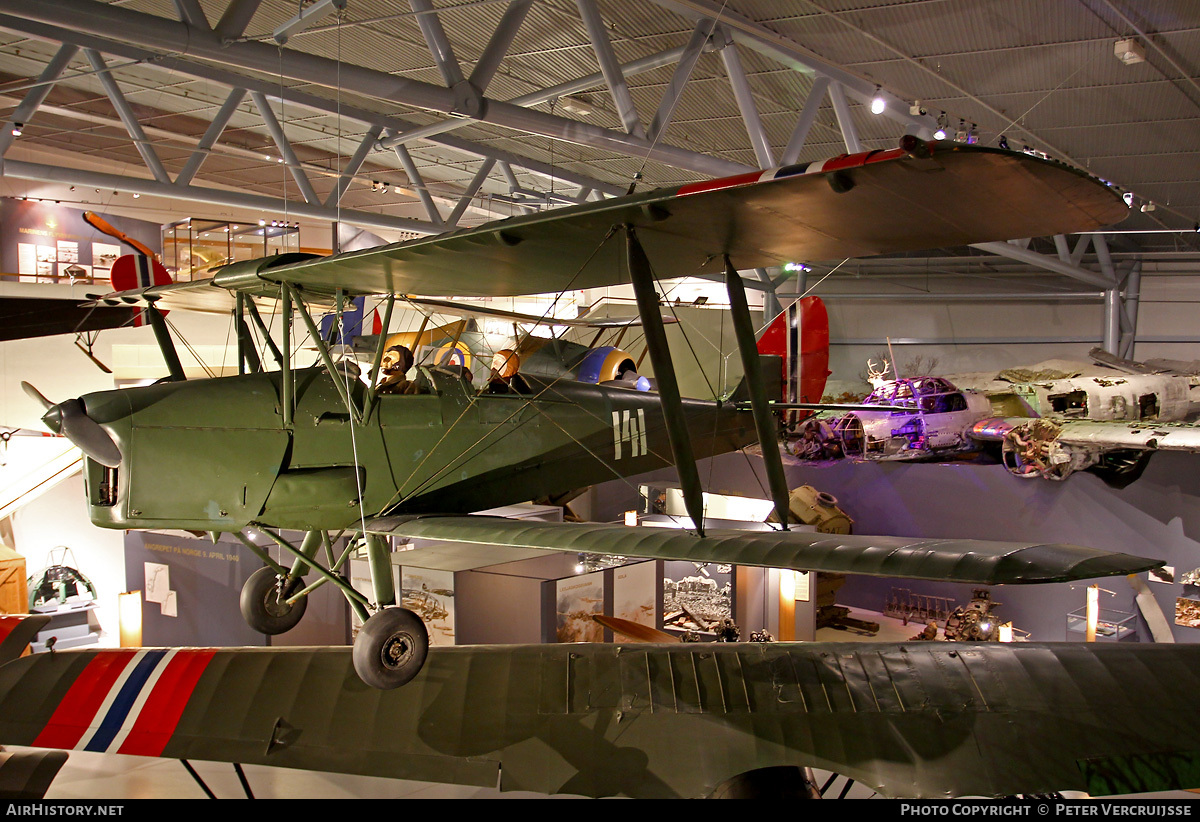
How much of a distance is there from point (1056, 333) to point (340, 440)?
51.8ft

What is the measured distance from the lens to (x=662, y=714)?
4156 mm

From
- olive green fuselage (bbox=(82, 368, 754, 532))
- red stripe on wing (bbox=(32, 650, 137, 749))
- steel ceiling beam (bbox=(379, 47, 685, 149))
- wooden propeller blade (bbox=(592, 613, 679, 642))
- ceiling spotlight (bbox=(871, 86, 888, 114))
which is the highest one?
steel ceiling beam (bbox=(379, 47, 685, 149))

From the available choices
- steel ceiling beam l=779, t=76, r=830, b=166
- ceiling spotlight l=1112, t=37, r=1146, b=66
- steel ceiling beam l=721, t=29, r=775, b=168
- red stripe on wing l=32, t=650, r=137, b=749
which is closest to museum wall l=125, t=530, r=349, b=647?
red stripe on wing l=32, t=650, r=137, b=749

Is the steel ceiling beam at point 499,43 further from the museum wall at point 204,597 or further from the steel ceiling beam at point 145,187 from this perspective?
the museum wall at point 204,597

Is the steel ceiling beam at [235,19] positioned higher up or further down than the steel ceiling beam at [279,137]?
further down

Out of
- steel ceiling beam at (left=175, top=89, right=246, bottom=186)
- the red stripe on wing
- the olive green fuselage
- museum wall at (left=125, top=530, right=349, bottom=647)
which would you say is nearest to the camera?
the olive green fuselage

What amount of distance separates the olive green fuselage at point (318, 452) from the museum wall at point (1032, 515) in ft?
9.39

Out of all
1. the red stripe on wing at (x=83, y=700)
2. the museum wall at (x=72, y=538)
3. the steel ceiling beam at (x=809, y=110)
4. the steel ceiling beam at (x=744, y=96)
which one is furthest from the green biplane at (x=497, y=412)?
the museum wall at (x=72, y=538)

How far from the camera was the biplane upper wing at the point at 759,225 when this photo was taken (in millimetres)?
2277

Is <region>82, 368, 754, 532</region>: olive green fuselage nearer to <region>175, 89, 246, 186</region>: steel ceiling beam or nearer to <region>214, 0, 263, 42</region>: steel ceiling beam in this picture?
<region>214, 0, 263, 42</region>: steel ceiling beam

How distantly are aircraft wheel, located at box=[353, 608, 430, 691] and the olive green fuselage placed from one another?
2.20 ft

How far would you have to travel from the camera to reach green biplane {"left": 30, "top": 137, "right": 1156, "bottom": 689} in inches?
97.9

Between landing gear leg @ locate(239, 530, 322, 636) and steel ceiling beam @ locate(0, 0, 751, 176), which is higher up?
steel ceiling beam @ locate(0, 0, 751, 176)

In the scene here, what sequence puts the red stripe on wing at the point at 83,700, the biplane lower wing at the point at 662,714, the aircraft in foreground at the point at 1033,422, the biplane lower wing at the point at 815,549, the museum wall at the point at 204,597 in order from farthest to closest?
1. the aircraft in foreground at the point at 1033,422
2. the museum wall at the point at 204,597
3. the red stripe on wing at the point at 83,700
4. the biplane lower wing at the point at 662,714
5. the biplane lower wing at the point at 815,549
